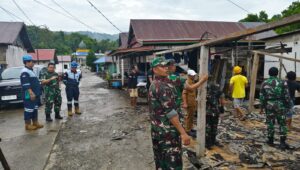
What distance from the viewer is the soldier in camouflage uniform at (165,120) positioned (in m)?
2.90

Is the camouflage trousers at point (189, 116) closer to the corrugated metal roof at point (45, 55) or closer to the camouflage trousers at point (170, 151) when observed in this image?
the camouflage trousers at point (170, 151)

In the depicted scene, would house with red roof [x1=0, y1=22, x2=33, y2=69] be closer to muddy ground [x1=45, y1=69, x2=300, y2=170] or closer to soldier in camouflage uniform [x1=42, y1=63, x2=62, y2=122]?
soldier in camouflage uniform [x1=42, y1=63, x2=62, y2=122]

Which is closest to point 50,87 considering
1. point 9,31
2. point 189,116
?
point 189,116

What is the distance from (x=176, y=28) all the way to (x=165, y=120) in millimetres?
16884

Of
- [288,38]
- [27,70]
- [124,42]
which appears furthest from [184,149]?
[124,42]

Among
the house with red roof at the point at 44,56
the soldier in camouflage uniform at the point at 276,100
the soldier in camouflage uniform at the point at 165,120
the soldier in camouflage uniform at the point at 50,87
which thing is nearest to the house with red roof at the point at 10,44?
the soldier in camouflage uniform at the point at 50,87

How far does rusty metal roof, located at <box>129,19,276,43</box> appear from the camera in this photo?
17734 mm

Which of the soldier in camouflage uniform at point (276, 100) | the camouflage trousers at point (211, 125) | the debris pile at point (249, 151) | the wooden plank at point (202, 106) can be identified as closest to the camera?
the debris pile at point (249, 151)

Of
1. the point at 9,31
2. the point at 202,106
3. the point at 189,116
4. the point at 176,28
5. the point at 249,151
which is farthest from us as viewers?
the point at 176,28

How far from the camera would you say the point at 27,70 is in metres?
6.63

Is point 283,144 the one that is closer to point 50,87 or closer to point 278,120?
point 278,120

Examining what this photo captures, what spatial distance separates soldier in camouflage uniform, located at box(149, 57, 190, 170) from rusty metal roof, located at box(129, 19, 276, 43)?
14.4 m

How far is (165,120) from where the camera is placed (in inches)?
118

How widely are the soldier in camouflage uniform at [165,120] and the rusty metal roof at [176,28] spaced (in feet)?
47.1
